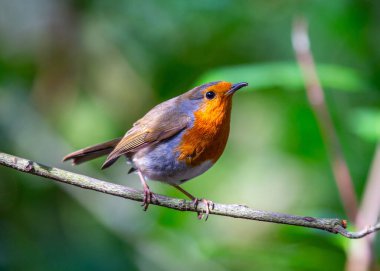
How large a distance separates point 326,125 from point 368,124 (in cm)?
38

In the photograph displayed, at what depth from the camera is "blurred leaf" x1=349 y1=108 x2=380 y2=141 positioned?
3571 millimetres

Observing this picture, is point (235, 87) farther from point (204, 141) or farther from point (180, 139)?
point (180, 139)

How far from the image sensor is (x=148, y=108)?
6.32m

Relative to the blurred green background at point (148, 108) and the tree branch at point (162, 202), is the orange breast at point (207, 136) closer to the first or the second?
the tree branch at point (162, 202)

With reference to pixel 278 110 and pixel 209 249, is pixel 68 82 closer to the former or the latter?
pixel 278 110

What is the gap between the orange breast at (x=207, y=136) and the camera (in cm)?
354

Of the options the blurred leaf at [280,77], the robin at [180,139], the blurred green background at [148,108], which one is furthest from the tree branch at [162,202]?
the blurred green background at [148,108]

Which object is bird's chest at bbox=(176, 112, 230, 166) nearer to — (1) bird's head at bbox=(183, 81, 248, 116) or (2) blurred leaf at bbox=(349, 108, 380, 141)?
(1) bird's head at bbox=(183, 81, 248, 116)

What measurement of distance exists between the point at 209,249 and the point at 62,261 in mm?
1693

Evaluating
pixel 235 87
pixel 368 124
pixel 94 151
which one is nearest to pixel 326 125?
pixel 368 124

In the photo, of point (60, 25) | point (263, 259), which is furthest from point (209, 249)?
point (60, 25)

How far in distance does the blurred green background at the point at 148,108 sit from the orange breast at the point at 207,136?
1.07 metres

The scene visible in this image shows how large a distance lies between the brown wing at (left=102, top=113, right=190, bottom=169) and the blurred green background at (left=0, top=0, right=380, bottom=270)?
2.99ft

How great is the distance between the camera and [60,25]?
20.4ft
